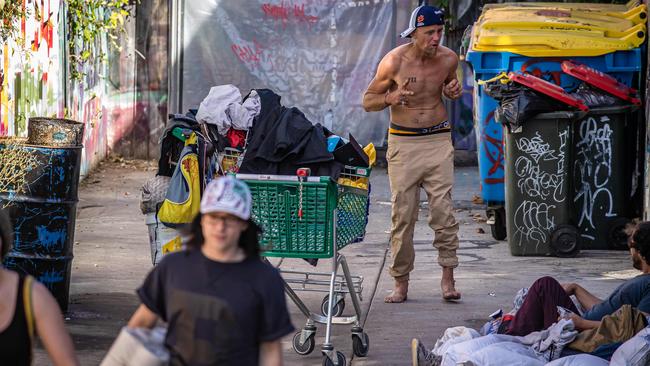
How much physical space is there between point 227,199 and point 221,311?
0.37 metres

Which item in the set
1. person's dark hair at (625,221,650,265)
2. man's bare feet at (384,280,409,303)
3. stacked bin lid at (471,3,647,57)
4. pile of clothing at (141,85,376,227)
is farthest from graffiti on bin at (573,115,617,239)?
person's dark hair at (625,221,650,265)

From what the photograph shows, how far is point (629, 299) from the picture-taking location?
245 inches

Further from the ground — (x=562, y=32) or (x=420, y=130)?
(x=562, y=32)

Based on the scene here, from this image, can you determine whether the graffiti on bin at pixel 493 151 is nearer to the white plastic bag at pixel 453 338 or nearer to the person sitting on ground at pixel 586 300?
the person sitting on ground at pixel 586 300

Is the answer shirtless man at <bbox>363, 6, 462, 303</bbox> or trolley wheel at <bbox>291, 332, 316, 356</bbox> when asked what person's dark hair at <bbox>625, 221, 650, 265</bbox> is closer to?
trolley wheel at <bbox>291, 332, 316, 356</bbox>

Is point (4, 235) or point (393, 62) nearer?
point (4, 235)

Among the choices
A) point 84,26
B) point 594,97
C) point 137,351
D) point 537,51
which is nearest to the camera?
point 137,351

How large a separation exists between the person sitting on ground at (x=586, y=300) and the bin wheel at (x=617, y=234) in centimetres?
346

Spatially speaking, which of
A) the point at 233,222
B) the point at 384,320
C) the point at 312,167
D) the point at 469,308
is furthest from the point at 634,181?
the point at 233,222

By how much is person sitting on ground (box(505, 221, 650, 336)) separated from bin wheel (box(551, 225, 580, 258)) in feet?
10.2

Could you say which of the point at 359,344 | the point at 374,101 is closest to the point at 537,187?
the point at 374,101

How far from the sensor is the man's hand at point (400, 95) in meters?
7.90

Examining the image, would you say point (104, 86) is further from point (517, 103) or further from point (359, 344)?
point (359, 344)

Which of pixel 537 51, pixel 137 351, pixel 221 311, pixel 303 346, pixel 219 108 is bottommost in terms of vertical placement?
pixel 303 346
